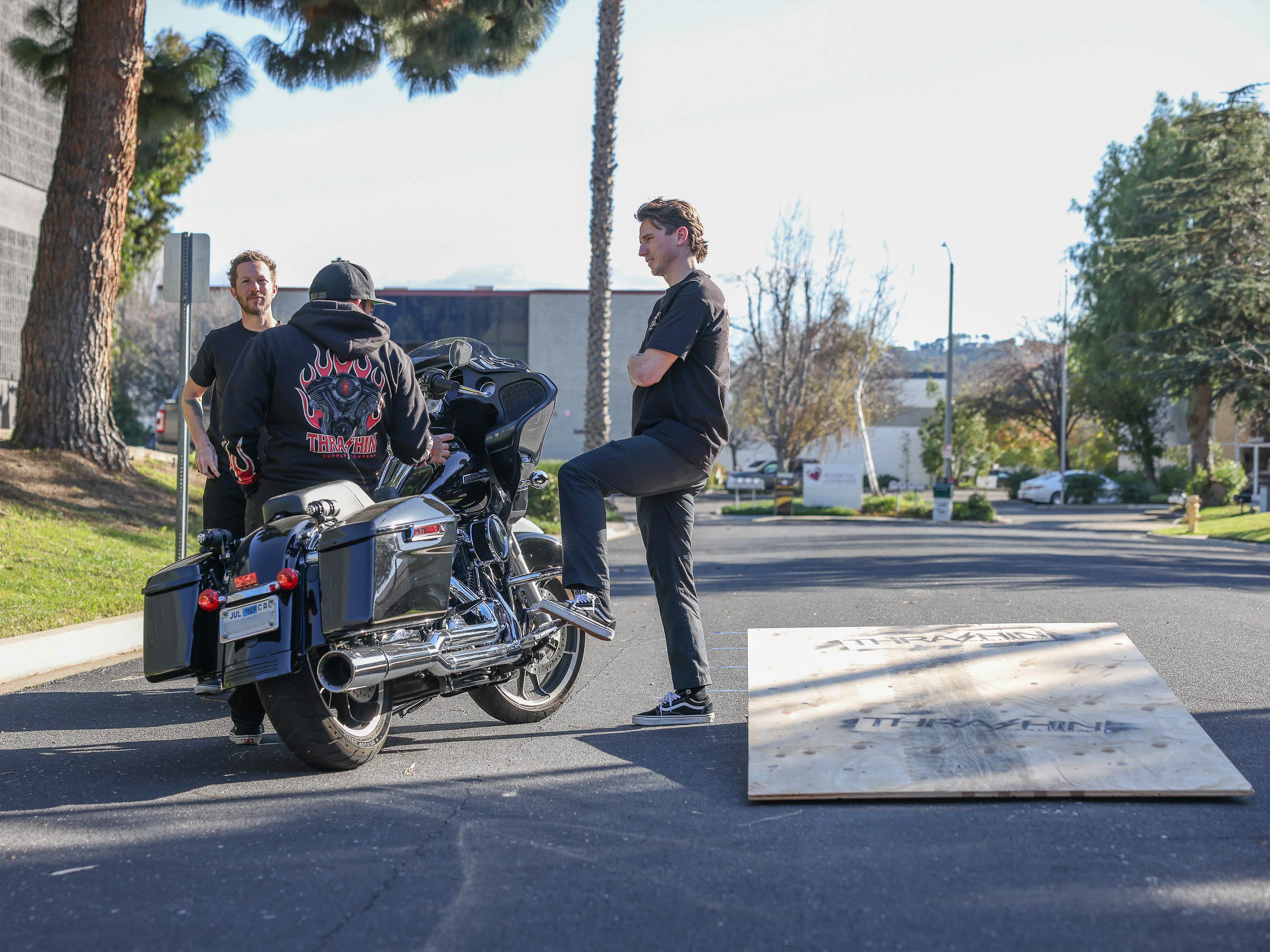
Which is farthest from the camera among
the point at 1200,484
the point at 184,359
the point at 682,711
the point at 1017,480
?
the point at 1017,480

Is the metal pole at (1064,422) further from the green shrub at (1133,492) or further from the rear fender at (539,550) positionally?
the rear fender at (539,550)

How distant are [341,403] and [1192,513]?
2568 cm

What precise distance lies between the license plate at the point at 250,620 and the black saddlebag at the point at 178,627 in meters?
0.17

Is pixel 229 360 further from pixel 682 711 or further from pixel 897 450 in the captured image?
pixel 897 450

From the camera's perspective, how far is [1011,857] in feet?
10.2

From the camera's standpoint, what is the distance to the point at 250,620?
3.89 m

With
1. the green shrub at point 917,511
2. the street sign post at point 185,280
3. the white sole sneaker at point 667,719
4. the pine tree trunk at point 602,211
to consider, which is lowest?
the green shrub at point 917,511

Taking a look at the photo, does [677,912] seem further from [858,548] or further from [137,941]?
[858,548]

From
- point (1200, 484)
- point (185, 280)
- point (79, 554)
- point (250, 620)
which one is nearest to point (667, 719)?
point (250, 620)

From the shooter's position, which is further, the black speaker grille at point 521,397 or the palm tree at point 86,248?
the palm tree at point 86,248

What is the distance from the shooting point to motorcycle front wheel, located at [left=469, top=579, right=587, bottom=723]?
193 inches

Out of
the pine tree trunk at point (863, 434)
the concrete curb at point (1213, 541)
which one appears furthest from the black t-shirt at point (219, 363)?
the pine tree trunk at point (863, 434)

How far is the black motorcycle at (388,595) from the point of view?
Result: 388 centimetres

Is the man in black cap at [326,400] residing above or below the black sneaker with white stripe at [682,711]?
above
